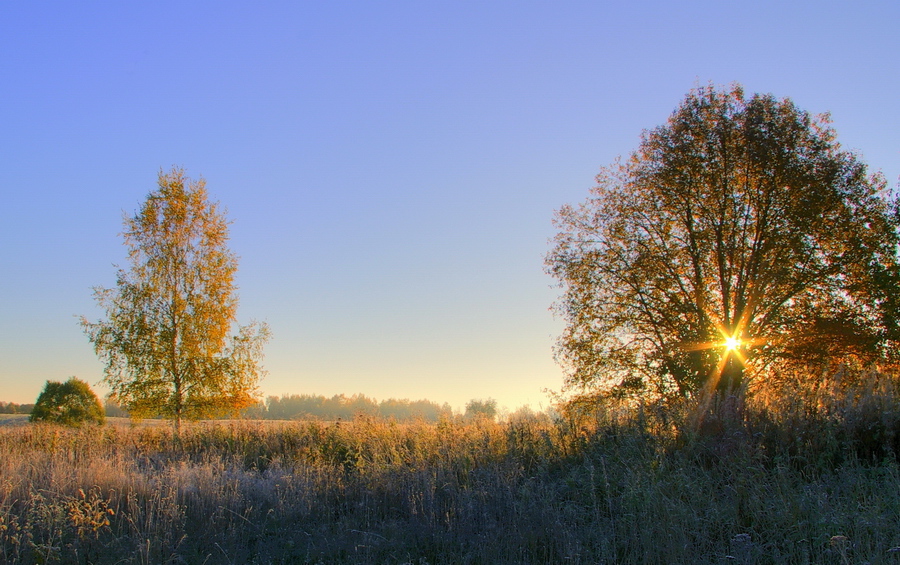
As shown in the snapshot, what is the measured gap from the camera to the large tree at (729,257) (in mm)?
18016

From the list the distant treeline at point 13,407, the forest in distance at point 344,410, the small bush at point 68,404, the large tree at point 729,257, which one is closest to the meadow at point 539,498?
the forest in distance at point 344,410

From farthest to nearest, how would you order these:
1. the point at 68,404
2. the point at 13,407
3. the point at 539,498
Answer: the point at 13,407, the point at 68,404, the point at 539,498

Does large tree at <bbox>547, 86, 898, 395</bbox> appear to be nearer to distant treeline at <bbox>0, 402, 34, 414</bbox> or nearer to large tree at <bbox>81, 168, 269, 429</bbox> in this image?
large tree at <bbox>81, 168, 269, 429</bbox>

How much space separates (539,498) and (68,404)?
28964 millimetres

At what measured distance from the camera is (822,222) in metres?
18.2

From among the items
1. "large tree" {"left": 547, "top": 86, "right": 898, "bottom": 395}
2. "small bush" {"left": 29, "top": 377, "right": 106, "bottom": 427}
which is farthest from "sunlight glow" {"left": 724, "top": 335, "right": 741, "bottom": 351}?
"small bush" {"left": 29, "top": 377, "right": 106, "bottom": 427}

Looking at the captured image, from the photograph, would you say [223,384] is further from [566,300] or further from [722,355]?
[722,355]

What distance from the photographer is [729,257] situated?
19.1 meters

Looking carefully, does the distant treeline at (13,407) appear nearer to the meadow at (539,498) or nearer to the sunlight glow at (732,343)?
the meadow at (539,498)

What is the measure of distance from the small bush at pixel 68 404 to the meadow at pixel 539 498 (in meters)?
19.6

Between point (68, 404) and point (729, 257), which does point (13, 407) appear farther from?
point (729, 257)

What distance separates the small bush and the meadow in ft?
64.4

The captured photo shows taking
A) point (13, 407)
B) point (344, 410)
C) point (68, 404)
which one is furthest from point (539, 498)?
point (13, 407)

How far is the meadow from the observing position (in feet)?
20.5
